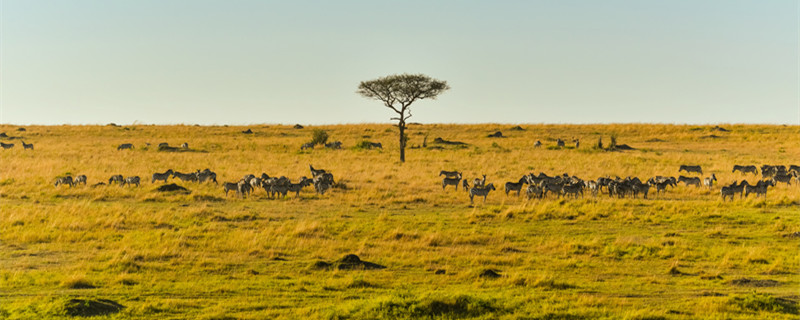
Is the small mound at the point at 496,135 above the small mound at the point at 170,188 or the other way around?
above

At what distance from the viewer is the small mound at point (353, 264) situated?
726 inches

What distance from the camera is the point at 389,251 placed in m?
20.8

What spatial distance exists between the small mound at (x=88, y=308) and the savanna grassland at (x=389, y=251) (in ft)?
0.11

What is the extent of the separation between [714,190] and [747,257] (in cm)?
1674

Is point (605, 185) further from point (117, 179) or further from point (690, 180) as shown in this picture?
point (117, 179)

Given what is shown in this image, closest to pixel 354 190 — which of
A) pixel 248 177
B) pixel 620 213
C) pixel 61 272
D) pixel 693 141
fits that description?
pixel 248 177

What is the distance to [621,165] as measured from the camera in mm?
48844

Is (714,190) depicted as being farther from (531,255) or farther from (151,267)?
A: (151,267)

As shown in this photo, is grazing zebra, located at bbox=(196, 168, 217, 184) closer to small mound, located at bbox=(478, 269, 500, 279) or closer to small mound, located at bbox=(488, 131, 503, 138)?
small mound, located at bbox=(478, 269, 500, 279)

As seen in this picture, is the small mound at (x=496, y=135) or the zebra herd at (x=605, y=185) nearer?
the zebra herd at (x=605, y=185)

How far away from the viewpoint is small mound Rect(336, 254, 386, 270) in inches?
726

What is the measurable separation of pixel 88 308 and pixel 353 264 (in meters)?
6.57

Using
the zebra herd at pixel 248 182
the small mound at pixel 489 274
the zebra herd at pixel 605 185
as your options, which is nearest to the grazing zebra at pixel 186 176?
the zebra herd at pixel 248 182

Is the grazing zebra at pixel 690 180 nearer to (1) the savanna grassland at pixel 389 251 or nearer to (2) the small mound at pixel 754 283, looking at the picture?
(1) the savanna grassland at pixel 389 251
